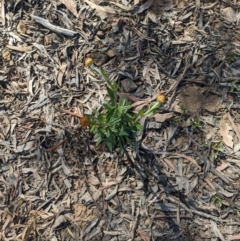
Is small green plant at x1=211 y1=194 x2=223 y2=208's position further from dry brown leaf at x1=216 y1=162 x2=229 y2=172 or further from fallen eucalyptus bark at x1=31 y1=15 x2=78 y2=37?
fallen eucalyptus bark at x1=31 y1=15 x2=78 y2=37

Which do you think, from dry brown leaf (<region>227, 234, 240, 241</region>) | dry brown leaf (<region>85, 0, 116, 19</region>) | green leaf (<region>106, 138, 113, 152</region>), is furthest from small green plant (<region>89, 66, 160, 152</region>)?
dry brown leaf (<region>227, 234, 240, 241</region>)

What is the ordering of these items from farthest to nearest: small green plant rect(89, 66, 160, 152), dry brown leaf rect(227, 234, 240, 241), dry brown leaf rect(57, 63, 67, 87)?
dry brown leaf rect(57, 63, 67, 87) → dry brown leaf rect(227, 234, 240, 241) → small green plant rect(89, 66, 160, 152)

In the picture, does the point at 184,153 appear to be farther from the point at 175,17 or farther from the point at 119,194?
the point at 175,17

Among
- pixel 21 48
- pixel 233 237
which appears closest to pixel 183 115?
pixel 233 237

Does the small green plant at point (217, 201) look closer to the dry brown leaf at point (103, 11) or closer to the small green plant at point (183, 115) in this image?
the small green plant at point (183, 115)

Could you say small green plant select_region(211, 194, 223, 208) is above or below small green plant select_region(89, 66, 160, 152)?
below

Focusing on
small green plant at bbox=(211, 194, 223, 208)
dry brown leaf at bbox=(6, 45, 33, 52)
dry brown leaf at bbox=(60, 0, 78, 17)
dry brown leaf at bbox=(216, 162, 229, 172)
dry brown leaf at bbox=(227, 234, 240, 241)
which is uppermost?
dry brown leaf at bbox=(60, 0, 78, 17)

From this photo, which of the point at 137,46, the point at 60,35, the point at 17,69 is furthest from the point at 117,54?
the point at 17,69

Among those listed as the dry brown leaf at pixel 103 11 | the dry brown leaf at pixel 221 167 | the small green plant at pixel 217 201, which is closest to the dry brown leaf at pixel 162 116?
the dry brown leaf at pixel 221 167
